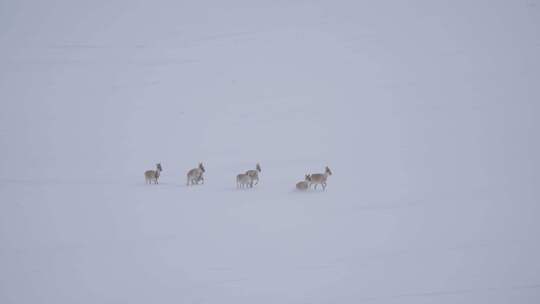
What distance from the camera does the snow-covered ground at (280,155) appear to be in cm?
1009

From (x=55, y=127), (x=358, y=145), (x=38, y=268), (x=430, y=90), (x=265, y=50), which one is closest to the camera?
(x=38, y=268)

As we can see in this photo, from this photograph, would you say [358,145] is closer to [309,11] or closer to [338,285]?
[338,285]

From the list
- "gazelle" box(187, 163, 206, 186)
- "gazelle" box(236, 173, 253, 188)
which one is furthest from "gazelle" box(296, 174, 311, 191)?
"gazelle" box(187, 163, 206, 186)

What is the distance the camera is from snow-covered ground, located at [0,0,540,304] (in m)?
10.1

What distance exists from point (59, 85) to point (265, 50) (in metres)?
12.6

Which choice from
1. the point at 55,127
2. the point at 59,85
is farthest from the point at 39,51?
the point at 55,127

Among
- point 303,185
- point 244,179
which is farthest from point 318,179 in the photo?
point 244,179

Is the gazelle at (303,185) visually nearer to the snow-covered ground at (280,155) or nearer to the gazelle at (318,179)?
the gazelle at (318,179)

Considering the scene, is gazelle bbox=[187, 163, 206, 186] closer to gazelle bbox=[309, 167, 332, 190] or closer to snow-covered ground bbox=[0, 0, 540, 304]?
snow-covered ground bbox=[0, 0, 540, 304]

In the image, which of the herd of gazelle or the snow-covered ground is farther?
the herd of gazelle

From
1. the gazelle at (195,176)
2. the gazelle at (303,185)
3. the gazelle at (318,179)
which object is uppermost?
the gazelle at (195,176)

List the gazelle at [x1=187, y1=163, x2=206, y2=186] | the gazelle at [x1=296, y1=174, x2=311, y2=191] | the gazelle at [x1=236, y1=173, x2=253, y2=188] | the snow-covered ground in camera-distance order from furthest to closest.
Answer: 1. the gazelle at [x1=187, y1=163, x2=206, y2=186]
2. the gazelle at [x1=236, y1=173, x2=253, y2=188]
3. the gazelle at [x1=296, y1=174, x2=311, y2=191]
4. the snow-covered ground

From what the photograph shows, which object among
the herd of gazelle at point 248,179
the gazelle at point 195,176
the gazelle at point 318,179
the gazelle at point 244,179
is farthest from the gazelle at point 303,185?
the gazelle at point 195,176

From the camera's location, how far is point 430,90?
2495 cm
